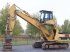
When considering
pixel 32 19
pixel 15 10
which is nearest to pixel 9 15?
pixel 15 10

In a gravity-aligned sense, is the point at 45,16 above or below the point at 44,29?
above

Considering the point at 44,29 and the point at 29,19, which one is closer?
the point at 29,19

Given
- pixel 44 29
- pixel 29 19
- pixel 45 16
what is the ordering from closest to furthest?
pixel 29 19 → pixel 45 16 → pixel 44 29

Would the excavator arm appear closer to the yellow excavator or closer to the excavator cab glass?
the yellow excavator

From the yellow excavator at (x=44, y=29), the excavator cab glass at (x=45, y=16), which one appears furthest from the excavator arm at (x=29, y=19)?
the excavator cab glass at (x=45, y=16)

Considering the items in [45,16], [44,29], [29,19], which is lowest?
[44,29]

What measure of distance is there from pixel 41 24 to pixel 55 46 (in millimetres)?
3444

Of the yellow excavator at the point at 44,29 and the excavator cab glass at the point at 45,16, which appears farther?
the excavator cab glass at the point at 45,16

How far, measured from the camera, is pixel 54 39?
31.1 m

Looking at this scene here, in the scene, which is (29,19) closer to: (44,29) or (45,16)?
(45,16)

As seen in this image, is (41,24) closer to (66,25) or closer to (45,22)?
(45,22)

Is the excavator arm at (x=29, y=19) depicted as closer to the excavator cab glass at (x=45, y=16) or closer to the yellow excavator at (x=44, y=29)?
the yellow excavator at (x=44, y=29)

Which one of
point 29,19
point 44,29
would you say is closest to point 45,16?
point 44,29

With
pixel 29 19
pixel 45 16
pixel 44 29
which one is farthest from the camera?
pixel 44 29
